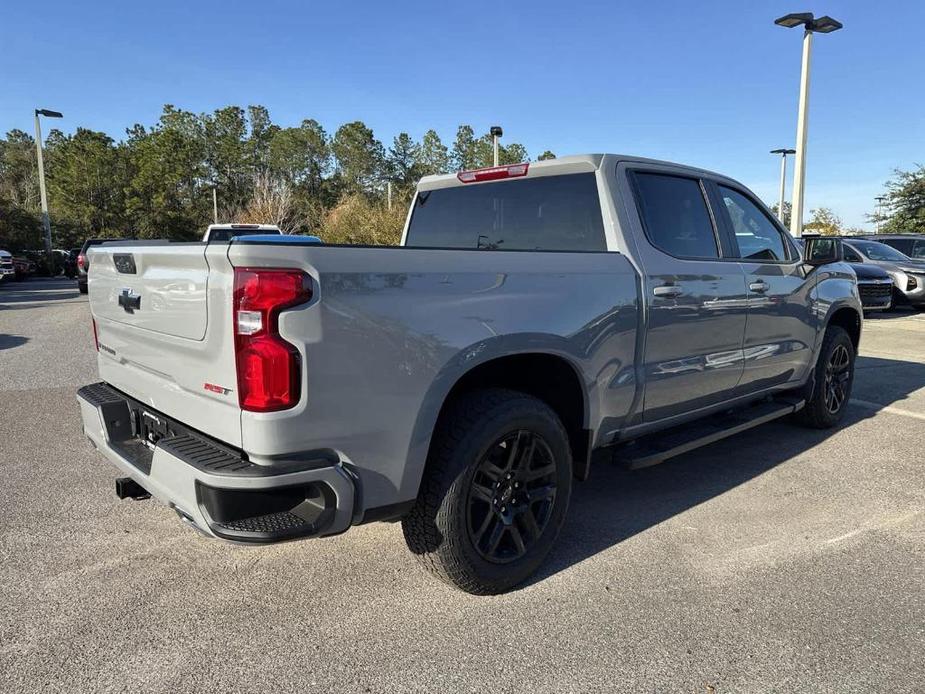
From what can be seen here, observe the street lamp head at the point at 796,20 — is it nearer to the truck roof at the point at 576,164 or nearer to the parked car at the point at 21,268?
the truck roof at the point at 576,164

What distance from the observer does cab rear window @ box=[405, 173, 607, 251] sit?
3570mm

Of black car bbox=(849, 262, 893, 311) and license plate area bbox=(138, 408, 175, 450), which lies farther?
black car bbox=(849, 262, 893, 311)

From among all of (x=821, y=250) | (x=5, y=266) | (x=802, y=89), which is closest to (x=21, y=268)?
(x=5, y=266)

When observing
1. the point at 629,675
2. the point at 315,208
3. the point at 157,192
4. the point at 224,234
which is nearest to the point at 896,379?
the point at 629,675

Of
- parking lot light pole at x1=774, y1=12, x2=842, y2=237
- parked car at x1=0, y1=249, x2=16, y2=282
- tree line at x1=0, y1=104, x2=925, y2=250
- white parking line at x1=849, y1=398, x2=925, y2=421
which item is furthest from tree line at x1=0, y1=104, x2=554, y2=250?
white parking line at x1=849, y1=398, x2=925, y2=421

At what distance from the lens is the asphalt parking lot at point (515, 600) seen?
93.7 inches

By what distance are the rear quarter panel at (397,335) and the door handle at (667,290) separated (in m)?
0.54

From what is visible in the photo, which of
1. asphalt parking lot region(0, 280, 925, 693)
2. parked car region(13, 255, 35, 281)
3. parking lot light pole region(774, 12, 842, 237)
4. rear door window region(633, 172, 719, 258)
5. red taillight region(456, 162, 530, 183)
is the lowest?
asphalt parking lot region(0, 280, 925, 693)

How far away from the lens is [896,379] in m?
7.62

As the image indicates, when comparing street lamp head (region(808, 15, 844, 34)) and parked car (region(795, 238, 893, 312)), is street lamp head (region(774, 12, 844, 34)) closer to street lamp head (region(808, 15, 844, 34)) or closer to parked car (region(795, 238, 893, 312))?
street lamp head (region(808, 15, 844, 34))

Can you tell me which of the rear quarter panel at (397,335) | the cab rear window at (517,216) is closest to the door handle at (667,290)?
the cab rear window at (517,216)

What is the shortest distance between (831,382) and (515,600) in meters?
3.85

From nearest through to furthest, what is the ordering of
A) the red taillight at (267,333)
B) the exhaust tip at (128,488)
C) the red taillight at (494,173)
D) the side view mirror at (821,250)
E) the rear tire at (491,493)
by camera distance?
the red taillight at (267,333)
the rear tire at (491,493)
the exhaust tip at (128,488)
the red taillight at (494,173)
the side view mirror at (821,250)

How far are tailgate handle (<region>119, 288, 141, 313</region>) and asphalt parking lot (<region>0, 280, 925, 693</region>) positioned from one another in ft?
3.94
